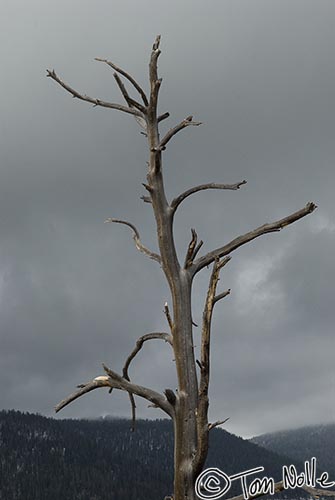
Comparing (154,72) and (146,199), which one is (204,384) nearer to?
(146,199)

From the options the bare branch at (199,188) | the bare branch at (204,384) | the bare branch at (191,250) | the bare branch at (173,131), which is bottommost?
the bare branch at (204,384)

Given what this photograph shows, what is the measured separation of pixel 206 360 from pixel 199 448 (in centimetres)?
90

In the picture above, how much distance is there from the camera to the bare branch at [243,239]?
23.0ft

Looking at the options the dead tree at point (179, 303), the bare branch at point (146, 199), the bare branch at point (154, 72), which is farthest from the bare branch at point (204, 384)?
the bare branch at point (154, 72)

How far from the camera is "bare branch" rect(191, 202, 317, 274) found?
7.01 meters

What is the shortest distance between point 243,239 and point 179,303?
1041mm

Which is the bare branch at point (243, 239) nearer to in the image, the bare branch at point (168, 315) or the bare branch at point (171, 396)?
the bare branch at point (168, 315)

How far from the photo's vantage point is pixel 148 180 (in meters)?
7.49

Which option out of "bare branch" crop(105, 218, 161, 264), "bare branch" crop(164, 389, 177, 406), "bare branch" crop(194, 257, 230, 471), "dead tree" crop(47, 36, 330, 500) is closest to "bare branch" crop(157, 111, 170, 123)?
"dead tree" crop(47, 36, 330, 500)

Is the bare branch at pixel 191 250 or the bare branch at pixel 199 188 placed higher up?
the bare branch at pixel 199 188

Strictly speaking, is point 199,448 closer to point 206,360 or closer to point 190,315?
point 206,360

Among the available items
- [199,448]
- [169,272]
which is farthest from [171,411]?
[169,272]

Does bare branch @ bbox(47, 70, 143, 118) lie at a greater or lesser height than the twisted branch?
greater

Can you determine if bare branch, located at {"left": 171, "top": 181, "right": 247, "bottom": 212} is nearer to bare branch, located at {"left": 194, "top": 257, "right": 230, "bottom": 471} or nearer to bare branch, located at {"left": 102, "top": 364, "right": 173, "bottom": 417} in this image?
bare branch, located at {"left": 194, "top": 257, "right": 230, "bottom": 471}
